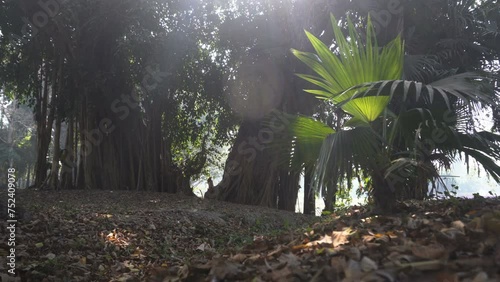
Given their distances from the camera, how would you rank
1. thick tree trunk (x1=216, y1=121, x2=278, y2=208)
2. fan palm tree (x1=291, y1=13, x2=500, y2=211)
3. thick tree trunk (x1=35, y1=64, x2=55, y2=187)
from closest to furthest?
1. fan palm tree (x1=291, y1=13, x2=500, y2=211)
2. thick tree trunk (x1=216, y1=121, x2=278, y2=208)
3. thick tree trunk (x1=35, y1=64, x2=55, y2=187)

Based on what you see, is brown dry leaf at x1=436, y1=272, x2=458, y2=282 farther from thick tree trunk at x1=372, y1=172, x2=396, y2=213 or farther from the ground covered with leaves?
thick tree trunk at x1=372, y1=172, x2=396, y2=213

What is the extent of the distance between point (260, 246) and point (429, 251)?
1.14 meters

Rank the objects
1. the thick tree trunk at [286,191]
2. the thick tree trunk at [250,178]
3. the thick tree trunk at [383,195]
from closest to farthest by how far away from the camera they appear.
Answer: the thick tree trunk at [383,195] → the thick tree trunk at [250,178] → the thick tree trunk at [286,191]

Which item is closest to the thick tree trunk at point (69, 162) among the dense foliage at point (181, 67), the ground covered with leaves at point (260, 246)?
the dense foliage at point (181, 67)

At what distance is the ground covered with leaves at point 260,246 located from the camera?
53.9 inches

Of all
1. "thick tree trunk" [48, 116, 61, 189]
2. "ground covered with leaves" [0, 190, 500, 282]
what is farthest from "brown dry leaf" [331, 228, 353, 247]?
"thick tree trunk" [48, 116, 61, 189]

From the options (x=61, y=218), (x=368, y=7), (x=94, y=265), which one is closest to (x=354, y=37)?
(x=94, y=265)

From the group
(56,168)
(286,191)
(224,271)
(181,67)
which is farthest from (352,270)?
(56,168)

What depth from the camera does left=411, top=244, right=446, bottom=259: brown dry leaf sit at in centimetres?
137

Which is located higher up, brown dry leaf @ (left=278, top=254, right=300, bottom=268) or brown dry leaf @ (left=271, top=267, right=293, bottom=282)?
brown dry leaf @ (left=278, top=254, right=300, bottom=268)

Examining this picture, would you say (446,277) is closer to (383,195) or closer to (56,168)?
(383,195)

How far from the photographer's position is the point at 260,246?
239cm

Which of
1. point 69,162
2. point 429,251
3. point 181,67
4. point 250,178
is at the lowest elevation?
point 429,251

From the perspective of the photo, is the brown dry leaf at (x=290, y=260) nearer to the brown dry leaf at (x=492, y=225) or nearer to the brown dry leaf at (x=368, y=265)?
the brown dry leaf at (x=368, y=265)
